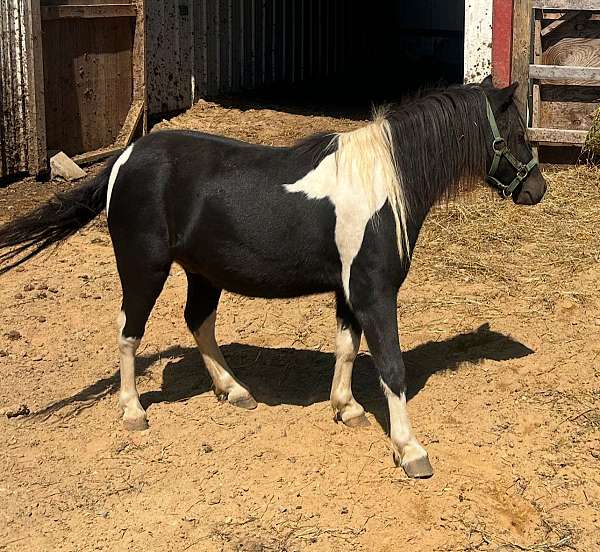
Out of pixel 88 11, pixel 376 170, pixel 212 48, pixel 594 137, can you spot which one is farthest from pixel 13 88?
pixel 376 170

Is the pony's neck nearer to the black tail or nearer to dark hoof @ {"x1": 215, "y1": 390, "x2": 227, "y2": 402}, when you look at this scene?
dark hoof @ {"x1": 215, "y1": 390, "x2": 227, "y2": 402}

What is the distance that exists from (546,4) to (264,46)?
6.19 meters

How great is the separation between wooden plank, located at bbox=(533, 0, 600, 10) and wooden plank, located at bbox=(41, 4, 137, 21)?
4257 millimetres

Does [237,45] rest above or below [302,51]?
above

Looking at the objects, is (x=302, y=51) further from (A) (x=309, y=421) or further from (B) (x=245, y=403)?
(A) (x=309, y=421)

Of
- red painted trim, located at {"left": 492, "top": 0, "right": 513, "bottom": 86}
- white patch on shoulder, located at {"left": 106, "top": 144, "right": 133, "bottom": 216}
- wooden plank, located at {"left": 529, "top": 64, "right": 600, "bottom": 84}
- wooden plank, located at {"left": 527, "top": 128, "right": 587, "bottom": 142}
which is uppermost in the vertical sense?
red painted trim, located at {"left": 492, "top": 0, "right": 513, "bottom": 86}

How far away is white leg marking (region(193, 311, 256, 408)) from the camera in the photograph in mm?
5188

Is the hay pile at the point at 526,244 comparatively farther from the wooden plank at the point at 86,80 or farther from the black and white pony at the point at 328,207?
the wooden plank at the point at 86,80

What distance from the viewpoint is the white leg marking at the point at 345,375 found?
490 cm

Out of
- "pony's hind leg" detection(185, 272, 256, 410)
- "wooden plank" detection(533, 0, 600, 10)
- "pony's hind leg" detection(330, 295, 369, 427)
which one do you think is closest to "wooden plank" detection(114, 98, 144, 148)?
"wooden plank" detection(533, 0, 600, 10)

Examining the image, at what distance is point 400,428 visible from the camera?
176 inches

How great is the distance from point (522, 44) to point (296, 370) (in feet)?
15.8

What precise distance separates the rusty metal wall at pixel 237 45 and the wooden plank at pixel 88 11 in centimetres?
90

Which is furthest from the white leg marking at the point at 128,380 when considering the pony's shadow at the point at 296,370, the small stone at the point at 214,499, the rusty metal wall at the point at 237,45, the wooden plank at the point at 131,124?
the rusty metal wall at the point at 237,45
